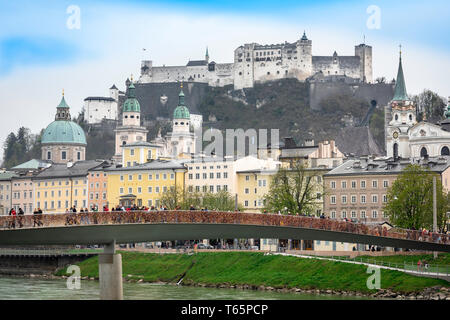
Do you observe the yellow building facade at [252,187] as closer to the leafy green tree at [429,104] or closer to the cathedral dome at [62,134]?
the leafy green tree at [429,104]

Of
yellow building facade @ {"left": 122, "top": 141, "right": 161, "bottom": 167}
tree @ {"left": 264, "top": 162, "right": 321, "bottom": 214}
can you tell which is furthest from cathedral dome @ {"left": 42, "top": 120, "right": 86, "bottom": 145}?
tree @ {"left": 264, "top": 162, "right": 321, "bottom": 214}

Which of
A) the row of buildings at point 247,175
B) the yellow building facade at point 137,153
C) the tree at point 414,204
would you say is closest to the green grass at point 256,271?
the tree at point 414,204

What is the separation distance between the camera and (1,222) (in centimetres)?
4675

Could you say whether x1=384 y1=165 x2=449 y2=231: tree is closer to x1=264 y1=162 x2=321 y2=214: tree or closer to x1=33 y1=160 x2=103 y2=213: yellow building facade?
x1=264 y1=162 x2=321 y2=214: tree

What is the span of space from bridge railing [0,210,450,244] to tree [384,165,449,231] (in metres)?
19.5

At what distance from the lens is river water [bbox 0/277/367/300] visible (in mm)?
70750

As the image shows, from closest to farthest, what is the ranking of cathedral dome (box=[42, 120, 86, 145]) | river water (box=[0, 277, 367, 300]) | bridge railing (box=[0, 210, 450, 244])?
bridge railing (box=[0, 210, 450, 244]) < river water (box=[0, 277, 367, 300]) < cathedral dome (box=[42, 120, 86, 145])

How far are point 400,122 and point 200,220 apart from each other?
10831cm

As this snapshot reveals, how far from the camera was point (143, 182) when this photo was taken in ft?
420

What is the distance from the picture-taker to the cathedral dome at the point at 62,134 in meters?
181

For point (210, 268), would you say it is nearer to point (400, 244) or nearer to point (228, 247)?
point (228, 247)
